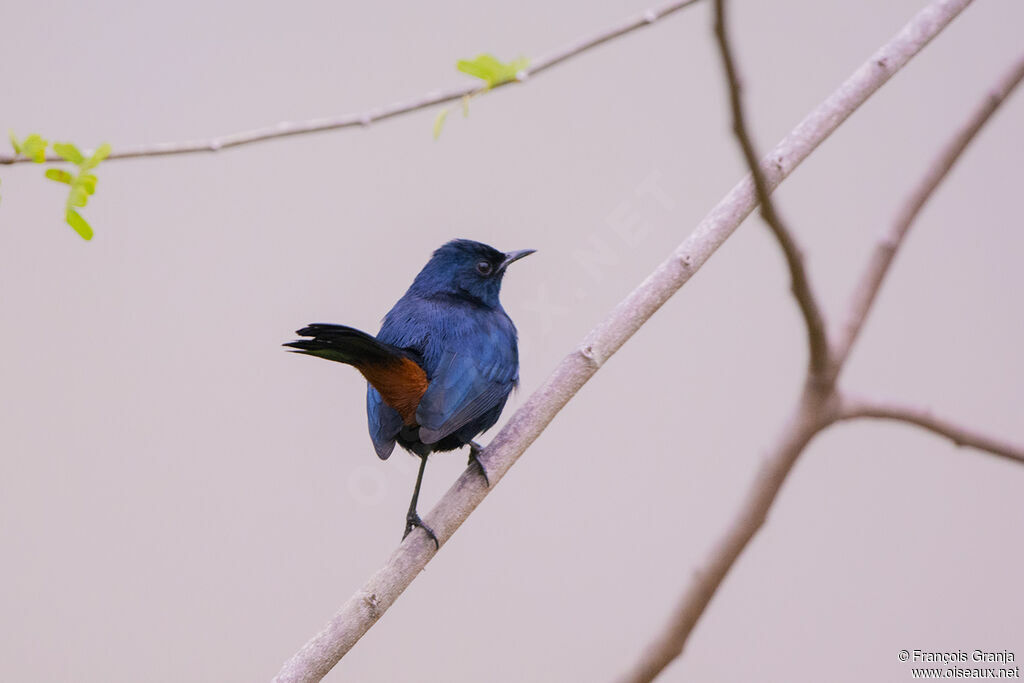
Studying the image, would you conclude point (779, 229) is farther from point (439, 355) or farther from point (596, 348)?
point (439, 355)

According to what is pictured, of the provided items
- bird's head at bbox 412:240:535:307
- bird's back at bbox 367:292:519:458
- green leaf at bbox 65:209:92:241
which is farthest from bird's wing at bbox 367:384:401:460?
green leaf at bbox 65:209:92:241

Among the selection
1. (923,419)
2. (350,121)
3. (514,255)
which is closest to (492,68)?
(350,121)

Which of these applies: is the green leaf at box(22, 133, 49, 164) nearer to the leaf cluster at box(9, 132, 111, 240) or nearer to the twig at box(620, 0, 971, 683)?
the leaf cluster at box(9, 132, 111, 240)

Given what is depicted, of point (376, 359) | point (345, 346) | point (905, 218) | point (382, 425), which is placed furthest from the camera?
point (382, 425)

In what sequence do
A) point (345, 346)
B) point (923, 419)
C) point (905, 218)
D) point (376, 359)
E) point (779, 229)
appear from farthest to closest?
point (376, 359) → point (345, 346) → point (905, 218) → point (923, 419) → point (779, 229)

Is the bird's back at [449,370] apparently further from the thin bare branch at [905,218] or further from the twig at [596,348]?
the thin bare branch at [905,218]

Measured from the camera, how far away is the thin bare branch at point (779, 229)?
93 cm

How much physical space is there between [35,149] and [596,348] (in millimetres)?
818

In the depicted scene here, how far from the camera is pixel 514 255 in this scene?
7.09 ft

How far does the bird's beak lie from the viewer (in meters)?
2.15

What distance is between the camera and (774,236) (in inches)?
44.7

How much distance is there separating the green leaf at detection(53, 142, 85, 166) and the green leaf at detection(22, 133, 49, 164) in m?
0.01

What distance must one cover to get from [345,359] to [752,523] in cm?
72

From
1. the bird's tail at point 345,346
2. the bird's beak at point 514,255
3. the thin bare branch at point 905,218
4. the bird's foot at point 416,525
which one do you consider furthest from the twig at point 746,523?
the bird's beak at point 514,255
